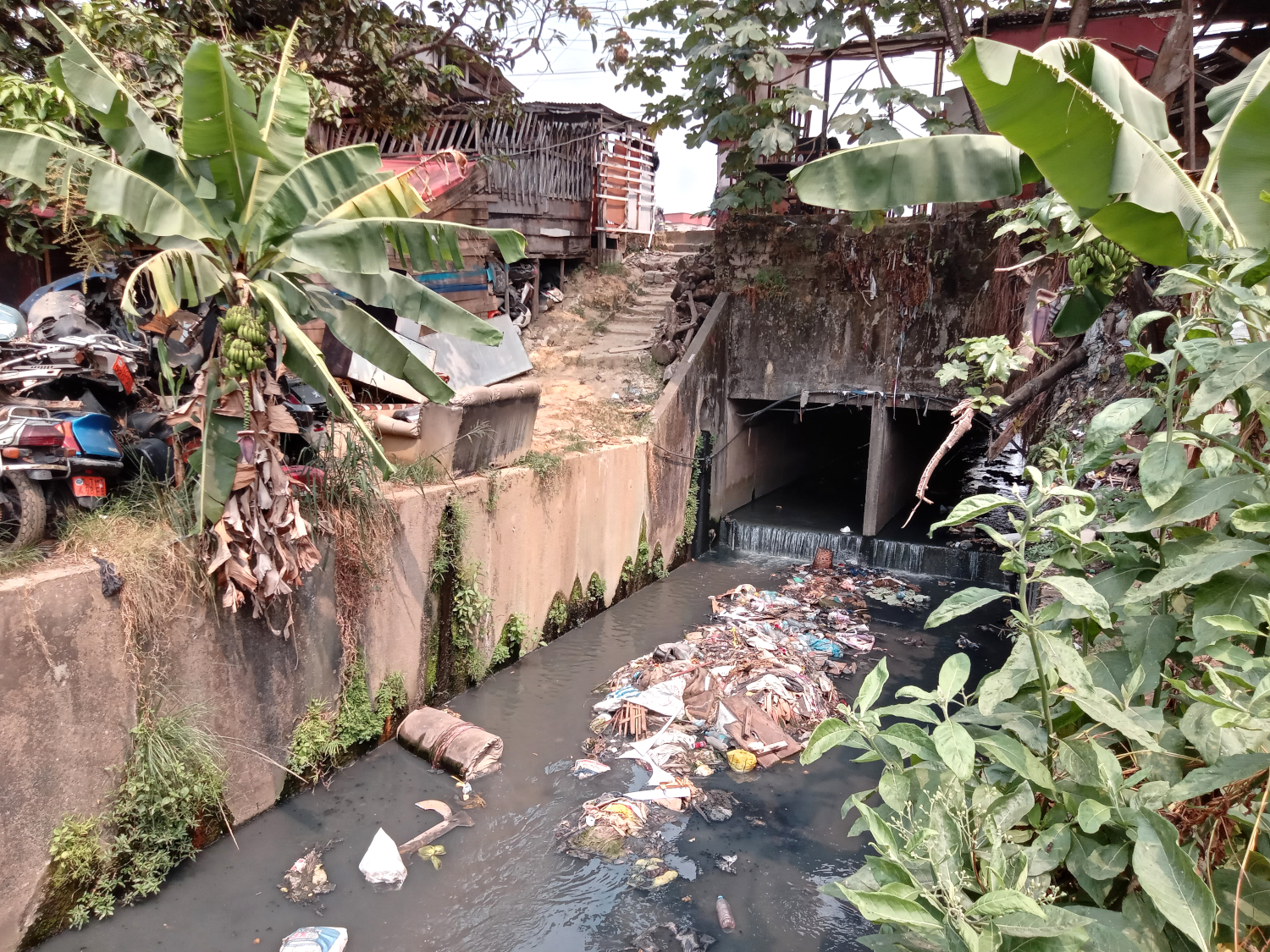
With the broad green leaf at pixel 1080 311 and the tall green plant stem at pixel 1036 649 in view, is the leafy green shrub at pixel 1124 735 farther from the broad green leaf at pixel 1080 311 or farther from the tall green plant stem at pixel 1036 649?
the broad green leaf at pixel 1080 311

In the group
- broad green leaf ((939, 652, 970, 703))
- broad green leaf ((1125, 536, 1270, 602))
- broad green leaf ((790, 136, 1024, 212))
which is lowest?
broad green leaf ((939, 652, 970, 703))

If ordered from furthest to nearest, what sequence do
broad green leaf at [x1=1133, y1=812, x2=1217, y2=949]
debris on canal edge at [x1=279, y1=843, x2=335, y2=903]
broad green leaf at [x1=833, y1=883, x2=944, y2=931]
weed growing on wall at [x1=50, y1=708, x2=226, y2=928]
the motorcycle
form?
debris on canal edge at [x1=279, y1=843, x2=335, y2=903]
the motorcycle
weed growing on wall at [x1=50, y1=708, x2=226, y2=928]
broad green leaf at [x1=833, y1=883, x2=944, y2=931]
broad green leaf at [x1=1133, y1=812, x2=1217, y2=949]

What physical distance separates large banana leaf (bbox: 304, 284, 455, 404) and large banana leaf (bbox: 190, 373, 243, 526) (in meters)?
0.87

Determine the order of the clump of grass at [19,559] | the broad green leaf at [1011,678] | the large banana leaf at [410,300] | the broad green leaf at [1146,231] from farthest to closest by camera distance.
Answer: the large banana leaf at [410,300] → the clump of grass at [19,559] → the broad green leaf at [1146,231] → the broad green leaf at [1011,678]

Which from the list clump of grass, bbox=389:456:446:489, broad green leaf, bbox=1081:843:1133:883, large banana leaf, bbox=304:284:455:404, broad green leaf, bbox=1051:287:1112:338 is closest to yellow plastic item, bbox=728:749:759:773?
clump of grass, bbox=389:456:446:489

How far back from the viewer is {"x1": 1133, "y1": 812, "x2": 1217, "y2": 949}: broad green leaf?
1.64m

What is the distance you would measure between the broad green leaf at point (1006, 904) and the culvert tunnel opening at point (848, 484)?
30.0ft

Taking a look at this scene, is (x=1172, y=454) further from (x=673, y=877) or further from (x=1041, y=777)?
(x=673, y=877)

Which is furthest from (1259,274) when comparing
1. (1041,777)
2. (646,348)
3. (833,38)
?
(646,348)

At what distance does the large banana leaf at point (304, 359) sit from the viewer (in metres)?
4.77

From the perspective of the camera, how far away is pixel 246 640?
17.6ft

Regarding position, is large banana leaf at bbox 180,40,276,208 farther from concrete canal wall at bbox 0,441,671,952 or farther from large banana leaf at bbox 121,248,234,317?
concrete canal wall at bbox 0,441,671,952

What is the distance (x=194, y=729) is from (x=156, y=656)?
590 mm

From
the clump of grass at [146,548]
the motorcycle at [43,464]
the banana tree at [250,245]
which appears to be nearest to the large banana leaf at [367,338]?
the banana tree at [250,245]
